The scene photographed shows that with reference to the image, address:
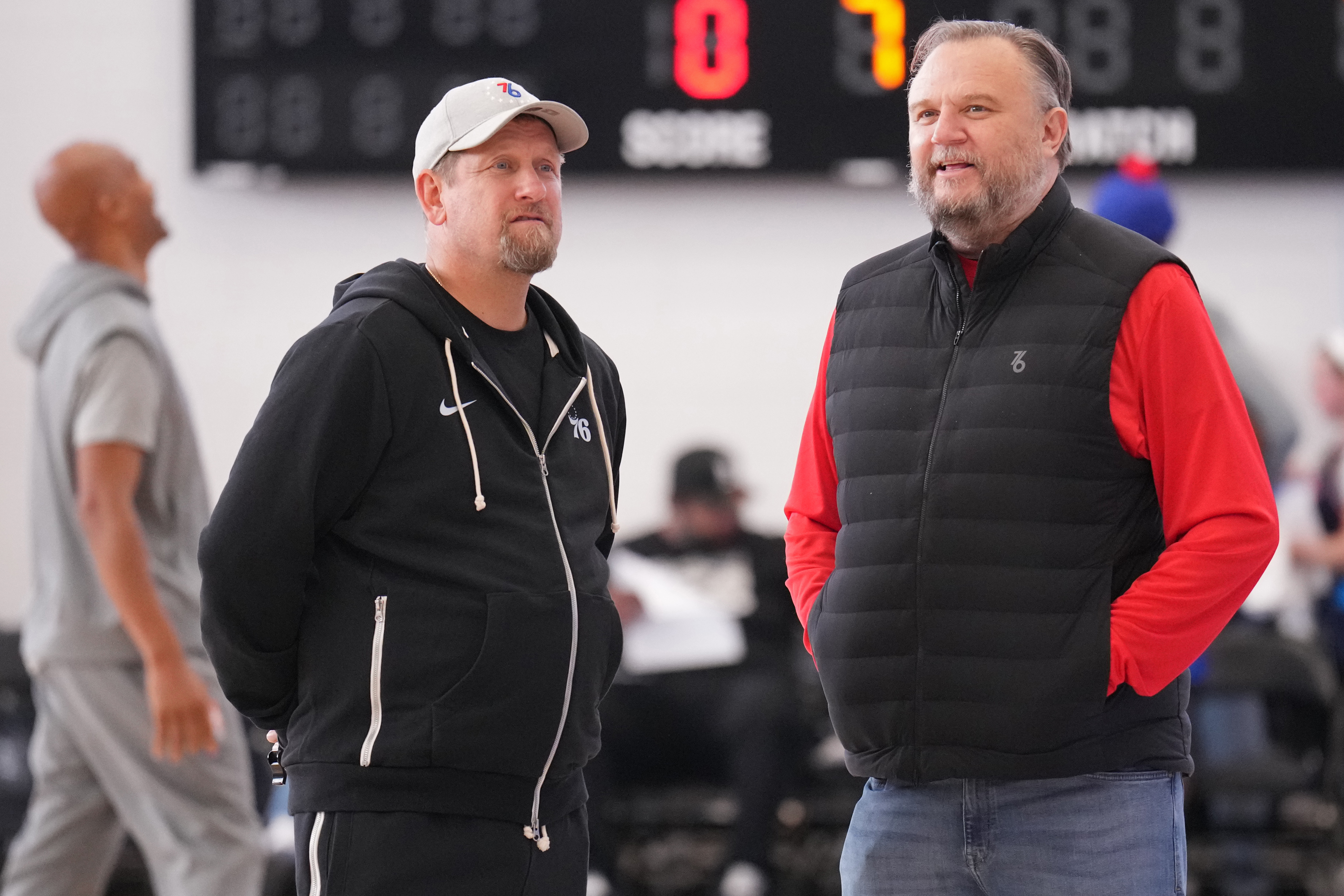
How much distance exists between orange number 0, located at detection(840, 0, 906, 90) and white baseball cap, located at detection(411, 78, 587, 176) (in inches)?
123

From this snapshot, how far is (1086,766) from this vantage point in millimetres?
1900

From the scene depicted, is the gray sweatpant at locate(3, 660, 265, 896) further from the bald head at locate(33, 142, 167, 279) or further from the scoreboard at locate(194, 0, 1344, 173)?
the scoreboard at locate(194, 0, 1344, 173)

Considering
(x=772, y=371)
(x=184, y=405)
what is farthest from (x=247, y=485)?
(x=772, y=371)

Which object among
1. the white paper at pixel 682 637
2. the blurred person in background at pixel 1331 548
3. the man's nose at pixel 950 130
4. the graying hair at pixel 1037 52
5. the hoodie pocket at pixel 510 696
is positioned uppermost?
the graying hair at pixel 1037 52

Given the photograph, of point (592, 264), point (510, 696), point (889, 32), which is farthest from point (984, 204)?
point (592, 264)

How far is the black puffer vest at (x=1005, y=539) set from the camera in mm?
1904

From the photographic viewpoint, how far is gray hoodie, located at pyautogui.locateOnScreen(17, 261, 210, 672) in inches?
126


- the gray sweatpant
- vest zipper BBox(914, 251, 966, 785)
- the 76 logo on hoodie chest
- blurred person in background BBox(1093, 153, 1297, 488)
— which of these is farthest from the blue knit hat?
the gray sweatpant

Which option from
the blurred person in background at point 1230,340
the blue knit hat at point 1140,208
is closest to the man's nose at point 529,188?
the blurred person in background at point 1230,340

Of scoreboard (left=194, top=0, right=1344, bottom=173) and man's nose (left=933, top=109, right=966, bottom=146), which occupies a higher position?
scoreboard (left=194, top=0, right=1344, bottom=173)

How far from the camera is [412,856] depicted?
196cm

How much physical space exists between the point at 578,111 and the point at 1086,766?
383 centimetres

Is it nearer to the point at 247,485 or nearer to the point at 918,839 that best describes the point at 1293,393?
the point at 918,839

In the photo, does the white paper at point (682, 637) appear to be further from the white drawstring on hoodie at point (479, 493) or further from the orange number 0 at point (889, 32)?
the white drawstring on hoodie at point (479, 493)
